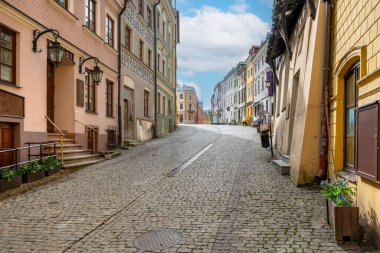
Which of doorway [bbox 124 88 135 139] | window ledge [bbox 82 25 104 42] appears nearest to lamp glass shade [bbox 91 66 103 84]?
window ledge [bbox 82 25 104 42]

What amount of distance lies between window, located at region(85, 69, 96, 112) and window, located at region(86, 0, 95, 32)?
1907 mm

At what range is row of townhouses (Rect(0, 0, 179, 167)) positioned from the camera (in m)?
9.21

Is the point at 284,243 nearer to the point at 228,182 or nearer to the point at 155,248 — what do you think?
the point at 155,248

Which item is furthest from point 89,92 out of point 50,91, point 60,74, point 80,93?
point 50,91

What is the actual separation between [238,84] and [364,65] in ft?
181

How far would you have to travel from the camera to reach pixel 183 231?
5527mm

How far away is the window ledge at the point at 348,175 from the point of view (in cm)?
612

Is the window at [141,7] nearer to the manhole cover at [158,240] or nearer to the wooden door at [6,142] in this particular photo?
the wooden door at [6,142]

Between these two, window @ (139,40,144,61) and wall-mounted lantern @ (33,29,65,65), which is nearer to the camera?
wall-mounted lantern @ (33,29,65,65)

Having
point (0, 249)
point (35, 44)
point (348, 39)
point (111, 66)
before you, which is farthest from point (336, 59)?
point (111, 66)

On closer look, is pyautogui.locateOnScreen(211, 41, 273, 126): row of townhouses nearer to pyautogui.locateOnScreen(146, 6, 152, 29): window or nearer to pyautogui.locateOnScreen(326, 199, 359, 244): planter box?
pyautogui.locateOnScreen(146, 6, 152, 29): window

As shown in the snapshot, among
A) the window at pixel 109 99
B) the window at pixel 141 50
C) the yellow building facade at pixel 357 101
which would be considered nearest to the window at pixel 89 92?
the window at pixel 109 99

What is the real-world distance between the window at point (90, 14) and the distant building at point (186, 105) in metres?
79.6

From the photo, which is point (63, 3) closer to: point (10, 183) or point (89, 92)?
point (89, 92)
